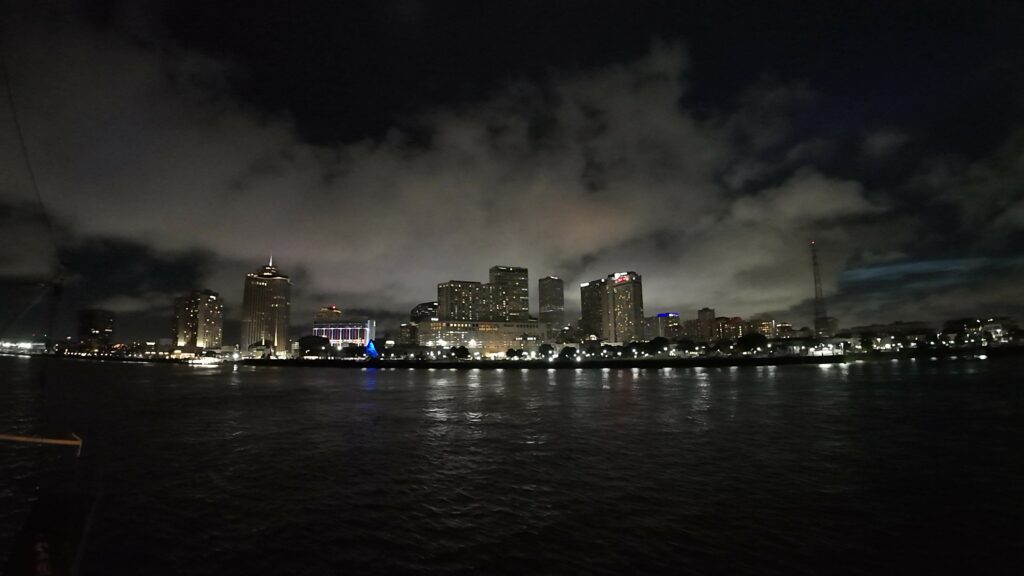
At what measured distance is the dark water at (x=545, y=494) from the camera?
11.9 metres

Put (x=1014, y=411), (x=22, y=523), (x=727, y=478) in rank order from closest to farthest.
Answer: (x=22, y=523) < (x=727, y=478) < (x=1014, y=411)

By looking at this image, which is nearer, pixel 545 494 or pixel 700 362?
pixel 545 494

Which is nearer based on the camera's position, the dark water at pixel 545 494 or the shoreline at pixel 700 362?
the dark water at pixel 545 494

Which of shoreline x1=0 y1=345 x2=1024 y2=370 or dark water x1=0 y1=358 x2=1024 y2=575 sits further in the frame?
shoreline x1=0 y1=345 x2=1024 y2=370

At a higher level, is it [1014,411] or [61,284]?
[61,284]

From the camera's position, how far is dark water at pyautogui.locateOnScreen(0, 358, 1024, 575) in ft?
39.2

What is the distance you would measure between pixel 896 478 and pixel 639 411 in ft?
70.8

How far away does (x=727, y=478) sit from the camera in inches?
727

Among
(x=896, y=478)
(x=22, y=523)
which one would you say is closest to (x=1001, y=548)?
(x=896, y=478)

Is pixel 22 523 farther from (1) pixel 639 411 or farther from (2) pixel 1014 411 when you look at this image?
(2) pixel 1014 411

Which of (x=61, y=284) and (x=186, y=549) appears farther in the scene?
(x=61, y=284)

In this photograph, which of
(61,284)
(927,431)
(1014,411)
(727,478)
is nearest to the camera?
(727,478)

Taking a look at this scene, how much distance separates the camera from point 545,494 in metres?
16.8

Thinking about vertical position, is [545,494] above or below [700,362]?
above
